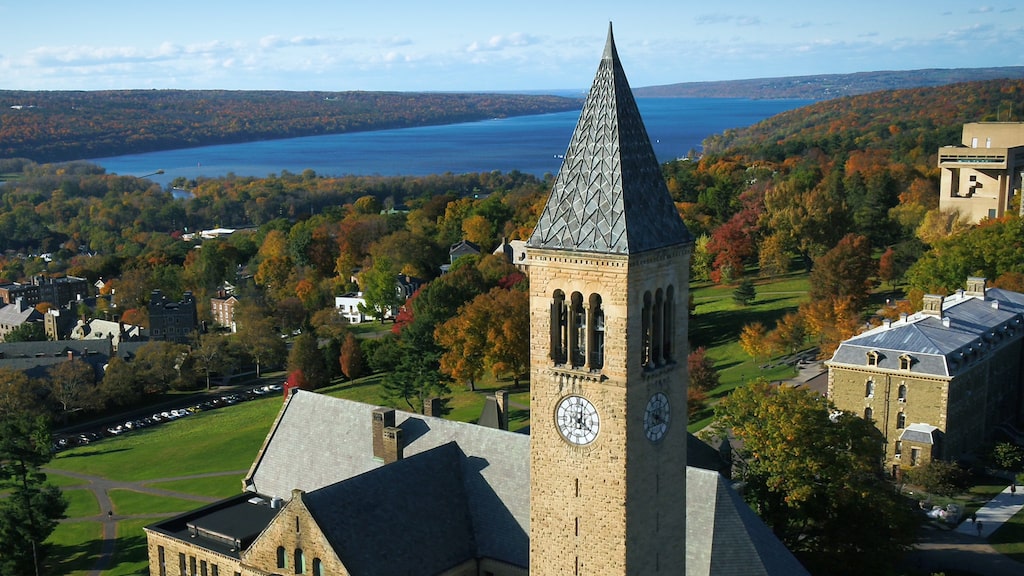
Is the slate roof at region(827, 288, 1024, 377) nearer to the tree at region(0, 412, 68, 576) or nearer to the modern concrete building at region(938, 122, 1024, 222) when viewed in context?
the modern concrete building at region(938, 122, 1024, 222)

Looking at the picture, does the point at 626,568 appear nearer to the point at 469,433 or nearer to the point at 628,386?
the point at 628,386

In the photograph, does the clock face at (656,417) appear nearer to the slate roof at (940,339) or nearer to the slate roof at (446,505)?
the slate roof at (446,505)

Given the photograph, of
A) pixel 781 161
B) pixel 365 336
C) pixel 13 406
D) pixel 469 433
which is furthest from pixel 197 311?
pixel 469 433

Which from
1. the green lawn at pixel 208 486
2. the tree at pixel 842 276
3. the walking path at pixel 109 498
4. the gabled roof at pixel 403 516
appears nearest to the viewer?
the gabled roof at pixel 403 516

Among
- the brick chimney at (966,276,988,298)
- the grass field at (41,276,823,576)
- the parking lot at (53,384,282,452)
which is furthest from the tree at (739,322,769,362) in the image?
the parking lot at (53,384,282,452)

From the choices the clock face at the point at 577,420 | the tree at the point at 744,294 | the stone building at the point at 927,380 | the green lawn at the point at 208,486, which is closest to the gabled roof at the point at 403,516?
the clock face at the point at 577,420
